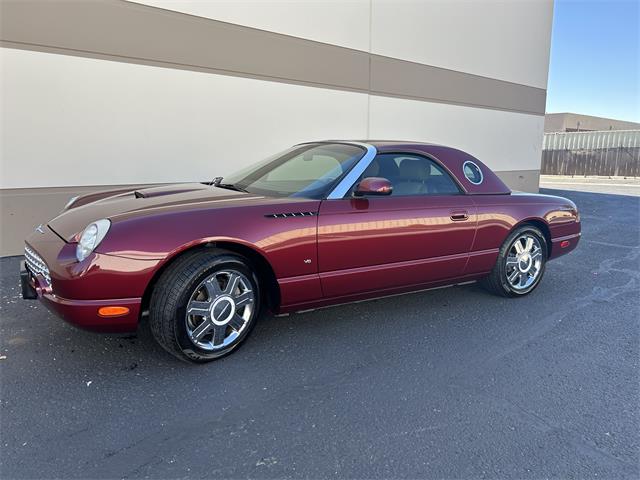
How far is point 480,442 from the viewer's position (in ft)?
7.00

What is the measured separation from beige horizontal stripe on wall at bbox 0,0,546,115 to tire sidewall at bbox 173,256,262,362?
4356 millimetres

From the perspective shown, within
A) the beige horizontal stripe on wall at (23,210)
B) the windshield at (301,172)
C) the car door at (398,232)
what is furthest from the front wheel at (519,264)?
the beige horizontal stripe on wall at (23,210)

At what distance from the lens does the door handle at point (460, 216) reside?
3703 mm

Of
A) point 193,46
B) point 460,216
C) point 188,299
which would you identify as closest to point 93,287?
point 188,299

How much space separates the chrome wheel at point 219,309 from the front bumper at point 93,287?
0.34 metres

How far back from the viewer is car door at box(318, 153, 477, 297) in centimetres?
315

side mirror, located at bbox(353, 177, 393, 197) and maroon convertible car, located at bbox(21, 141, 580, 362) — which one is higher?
side mirror, located at bbox(353, 177, 393, 197)

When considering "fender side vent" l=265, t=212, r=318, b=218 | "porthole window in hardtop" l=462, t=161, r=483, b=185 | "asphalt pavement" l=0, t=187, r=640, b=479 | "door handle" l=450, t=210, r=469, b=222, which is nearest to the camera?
"asphalt pavement" l=0, t=187, r=640, b=479

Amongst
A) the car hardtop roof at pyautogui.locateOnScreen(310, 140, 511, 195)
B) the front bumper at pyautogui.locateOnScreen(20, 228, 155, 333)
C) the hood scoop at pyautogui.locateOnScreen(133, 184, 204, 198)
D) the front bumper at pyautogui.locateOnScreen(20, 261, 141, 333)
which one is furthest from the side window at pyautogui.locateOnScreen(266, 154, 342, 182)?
the front bumper at pyautogui.locateOnScreen(20, 261, 141, 333)

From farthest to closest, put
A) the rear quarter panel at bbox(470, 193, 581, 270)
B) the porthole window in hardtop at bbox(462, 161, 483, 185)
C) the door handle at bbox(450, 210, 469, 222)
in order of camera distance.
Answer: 1. the porthole window in hardtop at bbox(462, 161, 483, 185)
2. the rear quarter panel at bbox(470, 193, 581, 270)
3. the door handle at bbox(450, 210, 469, 222)

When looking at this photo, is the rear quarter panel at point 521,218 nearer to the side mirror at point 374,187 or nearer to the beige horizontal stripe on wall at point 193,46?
the side mirror at point 374,187

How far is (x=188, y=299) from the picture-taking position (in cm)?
266

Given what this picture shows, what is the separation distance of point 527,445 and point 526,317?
1.87 m

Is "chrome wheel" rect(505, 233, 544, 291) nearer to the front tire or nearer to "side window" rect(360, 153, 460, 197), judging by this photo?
"side window" rect(360, 153, 460, 197)
